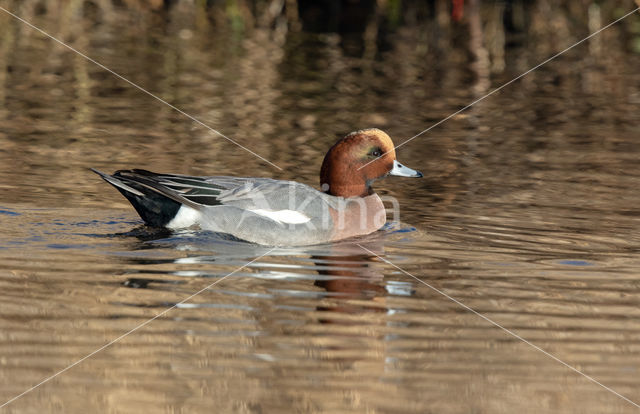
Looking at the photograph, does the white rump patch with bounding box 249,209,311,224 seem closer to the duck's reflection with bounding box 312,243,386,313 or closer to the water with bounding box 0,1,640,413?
the water with bounding box 0,1,640,413

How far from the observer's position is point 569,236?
7.22 metres

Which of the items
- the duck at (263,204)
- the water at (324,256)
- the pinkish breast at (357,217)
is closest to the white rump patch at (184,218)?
the duck at (263,204)

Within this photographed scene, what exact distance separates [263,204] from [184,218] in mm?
571

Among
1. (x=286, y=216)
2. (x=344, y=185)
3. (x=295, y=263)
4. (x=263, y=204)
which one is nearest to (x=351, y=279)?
(x=295, y=263)

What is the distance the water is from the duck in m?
0.15

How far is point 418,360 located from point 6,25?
48.1 ft

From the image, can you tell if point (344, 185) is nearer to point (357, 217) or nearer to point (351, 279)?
point (357, 217)

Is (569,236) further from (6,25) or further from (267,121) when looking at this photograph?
(6,25)

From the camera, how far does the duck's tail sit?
718cm

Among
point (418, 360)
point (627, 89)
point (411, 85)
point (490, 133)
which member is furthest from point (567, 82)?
point (418, 360)

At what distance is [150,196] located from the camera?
23.7 feet

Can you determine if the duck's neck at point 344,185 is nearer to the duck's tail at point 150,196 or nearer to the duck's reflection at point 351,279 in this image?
the duck's reflection at point 351,279

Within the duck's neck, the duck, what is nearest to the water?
the duck

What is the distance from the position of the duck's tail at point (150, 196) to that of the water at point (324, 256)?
17 centimetres
